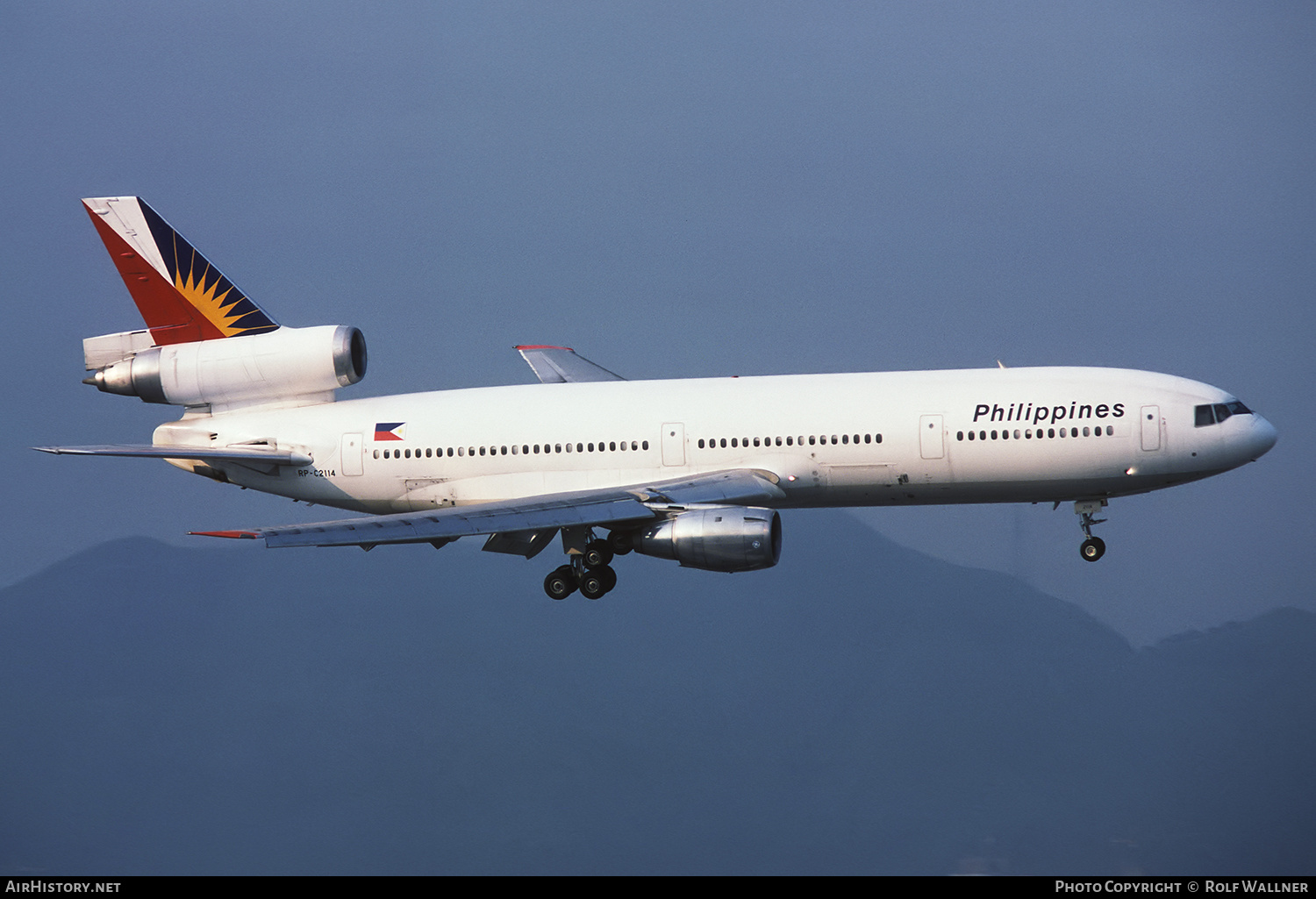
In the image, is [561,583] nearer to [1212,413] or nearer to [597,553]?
[597,553]

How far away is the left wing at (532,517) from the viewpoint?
31.0 m

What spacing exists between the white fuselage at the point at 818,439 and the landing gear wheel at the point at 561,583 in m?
2.58

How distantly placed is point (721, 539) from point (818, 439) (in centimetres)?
557

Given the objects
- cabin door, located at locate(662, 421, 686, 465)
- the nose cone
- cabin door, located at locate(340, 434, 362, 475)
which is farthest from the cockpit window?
cabin door, located at locate(340, 434, 362, 475)

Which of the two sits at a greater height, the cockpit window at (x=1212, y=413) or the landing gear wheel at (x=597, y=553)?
the cockpit window at (x=1212, y=413)

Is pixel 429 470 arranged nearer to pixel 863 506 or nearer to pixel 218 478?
pixel 218 478

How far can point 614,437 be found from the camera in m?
38.2

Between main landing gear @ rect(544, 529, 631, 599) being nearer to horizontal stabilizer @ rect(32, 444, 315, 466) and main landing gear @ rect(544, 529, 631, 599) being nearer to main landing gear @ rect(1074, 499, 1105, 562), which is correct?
horizontal stabilizer @ rect(32, 444, 315, 466)

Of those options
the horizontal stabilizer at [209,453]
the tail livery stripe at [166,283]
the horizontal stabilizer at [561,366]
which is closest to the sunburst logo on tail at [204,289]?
the tail livery stripe at [166,283]

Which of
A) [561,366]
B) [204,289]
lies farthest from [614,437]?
[204,289]

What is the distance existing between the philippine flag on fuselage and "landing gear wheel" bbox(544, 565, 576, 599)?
22.6ft

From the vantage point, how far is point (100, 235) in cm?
4191

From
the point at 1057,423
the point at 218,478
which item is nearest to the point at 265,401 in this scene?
the point at 218,478

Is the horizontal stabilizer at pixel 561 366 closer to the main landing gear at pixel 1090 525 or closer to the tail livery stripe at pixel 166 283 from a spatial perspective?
the tail livery stripe at pixel 166 283
